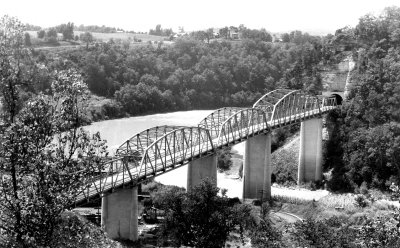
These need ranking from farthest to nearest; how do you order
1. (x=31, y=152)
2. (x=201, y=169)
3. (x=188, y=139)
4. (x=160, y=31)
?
(x=160, y=31)
(x=201, y=169)
(x=188, y=139)
(x=31, y=152)

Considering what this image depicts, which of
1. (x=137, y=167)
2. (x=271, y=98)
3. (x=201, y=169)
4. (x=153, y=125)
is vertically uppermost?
(x=271, y=98)

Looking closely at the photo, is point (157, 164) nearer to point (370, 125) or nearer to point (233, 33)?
point (370, 125)

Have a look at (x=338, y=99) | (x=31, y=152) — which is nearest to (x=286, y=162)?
(x=338, y=99)

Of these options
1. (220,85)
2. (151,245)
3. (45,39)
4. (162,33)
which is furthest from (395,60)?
(162,33)

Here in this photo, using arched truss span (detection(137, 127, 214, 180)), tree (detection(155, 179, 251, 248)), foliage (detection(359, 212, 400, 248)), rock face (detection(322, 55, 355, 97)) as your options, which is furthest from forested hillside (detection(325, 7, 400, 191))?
foliage (detection(359, 212, 400, 248))

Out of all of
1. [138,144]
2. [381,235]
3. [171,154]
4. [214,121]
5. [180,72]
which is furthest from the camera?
[180,72]

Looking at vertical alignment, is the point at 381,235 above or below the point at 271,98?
above
